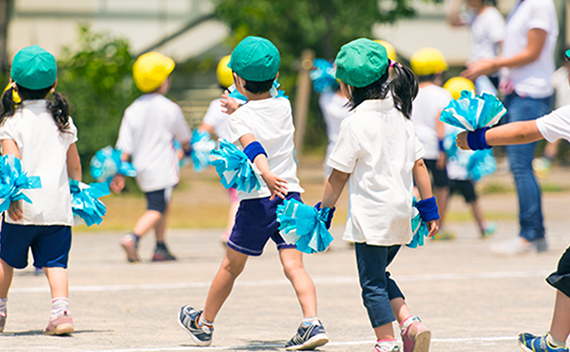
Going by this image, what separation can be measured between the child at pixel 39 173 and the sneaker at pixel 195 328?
651 mm

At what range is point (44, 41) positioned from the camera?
78.1ft

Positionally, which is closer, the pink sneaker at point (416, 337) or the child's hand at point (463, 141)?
the pink sneaker at point (416, 337)

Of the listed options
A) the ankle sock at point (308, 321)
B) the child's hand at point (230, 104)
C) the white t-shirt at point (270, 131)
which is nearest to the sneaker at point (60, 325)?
the white t-shirt at point (270, 131)

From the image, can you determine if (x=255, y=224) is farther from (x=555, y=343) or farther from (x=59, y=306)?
(x=555, y=343)

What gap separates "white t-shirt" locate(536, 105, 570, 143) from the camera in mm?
4199

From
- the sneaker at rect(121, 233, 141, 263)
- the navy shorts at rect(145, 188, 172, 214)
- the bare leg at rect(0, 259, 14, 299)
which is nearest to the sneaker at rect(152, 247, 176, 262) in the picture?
the sneaker at rect(121, 233, 141, 263)

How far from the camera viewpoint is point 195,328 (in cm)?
500

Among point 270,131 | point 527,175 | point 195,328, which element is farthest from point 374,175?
point 527,175

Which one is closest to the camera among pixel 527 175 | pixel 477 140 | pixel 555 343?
pixel 555 343

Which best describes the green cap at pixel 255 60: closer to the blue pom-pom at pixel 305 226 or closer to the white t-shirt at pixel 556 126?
the blue pom-pom at pixel 305 226

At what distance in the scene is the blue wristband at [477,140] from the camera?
4.41m

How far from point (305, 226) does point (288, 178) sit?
0.57 metres

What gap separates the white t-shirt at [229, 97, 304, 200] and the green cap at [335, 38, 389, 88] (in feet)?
1.95

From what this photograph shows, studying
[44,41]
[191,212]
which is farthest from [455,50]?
[191,212]
